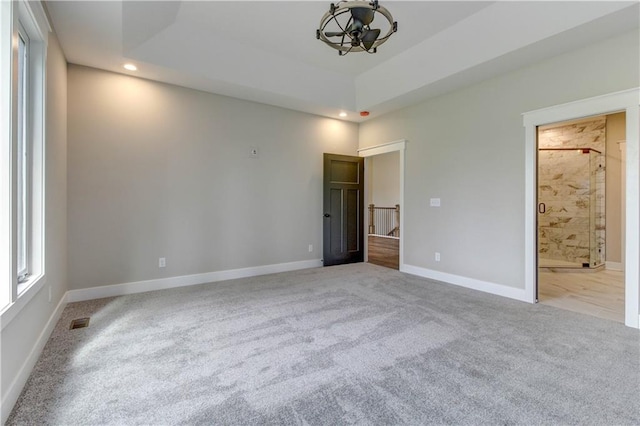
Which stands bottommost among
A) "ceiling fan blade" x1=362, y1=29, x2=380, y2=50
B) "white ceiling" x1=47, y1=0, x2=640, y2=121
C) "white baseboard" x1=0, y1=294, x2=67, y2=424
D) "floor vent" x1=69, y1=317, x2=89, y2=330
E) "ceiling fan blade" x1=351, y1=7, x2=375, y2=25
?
"floor vent" x1=69, y1=317, x2=89, y2=330

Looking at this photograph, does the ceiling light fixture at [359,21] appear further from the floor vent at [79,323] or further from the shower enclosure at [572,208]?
the shower enclosure at [572,208]

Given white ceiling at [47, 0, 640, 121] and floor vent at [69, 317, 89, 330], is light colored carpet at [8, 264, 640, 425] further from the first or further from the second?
white ceiling at [47, 0, 640, 121]

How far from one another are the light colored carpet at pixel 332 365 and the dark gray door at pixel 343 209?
7.05 feet

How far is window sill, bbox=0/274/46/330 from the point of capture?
1639 millimetres

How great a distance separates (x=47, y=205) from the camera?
259cm

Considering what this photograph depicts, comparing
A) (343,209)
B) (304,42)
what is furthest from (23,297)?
(343,209)

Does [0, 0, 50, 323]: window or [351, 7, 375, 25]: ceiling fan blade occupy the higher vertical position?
[351, 7, 375, 25]: ceiling fan blade

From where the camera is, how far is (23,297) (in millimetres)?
1921

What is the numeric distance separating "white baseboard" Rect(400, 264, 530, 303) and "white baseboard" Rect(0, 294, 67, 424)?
4.54 m

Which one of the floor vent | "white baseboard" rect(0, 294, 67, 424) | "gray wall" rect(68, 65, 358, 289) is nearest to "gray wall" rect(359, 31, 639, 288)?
"gray wall" rect(68, 65, 358, 289)

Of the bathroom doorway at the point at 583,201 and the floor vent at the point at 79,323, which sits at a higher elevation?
the bathroom doorway at the point at 583,201

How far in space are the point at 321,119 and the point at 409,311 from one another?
3776mm

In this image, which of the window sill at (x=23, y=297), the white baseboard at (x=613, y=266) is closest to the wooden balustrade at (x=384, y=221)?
the white baseboard at (x=613, y=266)

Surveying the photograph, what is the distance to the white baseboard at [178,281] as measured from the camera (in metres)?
3.63
